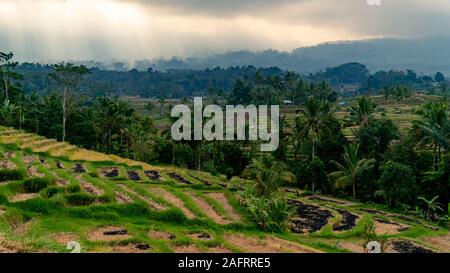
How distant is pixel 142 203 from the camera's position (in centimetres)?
1767

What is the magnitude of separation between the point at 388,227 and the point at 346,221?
8.79ft

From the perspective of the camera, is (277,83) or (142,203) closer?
(142,203)

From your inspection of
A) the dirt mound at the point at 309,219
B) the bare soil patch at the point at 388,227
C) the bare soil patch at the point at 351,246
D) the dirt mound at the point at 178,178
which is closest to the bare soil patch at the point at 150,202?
the dirt mound at the point at 309,219

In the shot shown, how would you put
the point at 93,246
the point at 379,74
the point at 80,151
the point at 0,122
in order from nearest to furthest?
the point at 93,246, the point at 80,151, the point at 0,122, the point at 379,74

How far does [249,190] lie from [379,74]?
17194 centimetres

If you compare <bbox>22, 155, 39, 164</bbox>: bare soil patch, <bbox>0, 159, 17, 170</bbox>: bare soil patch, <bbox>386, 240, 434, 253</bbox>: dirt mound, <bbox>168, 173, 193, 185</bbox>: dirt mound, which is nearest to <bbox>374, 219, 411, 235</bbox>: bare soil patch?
<bbox>386, 240, 434, 253</bbox>: dirt mound

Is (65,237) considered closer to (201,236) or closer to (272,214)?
(201,236)

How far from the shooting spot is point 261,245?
45.2 feet

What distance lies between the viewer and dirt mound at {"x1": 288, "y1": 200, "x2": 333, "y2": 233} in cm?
2159

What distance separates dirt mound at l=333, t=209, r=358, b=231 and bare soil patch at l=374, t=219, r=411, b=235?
131cm

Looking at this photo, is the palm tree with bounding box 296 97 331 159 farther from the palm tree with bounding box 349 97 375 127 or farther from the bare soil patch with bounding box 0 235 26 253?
the bare soil patch with bounding box 0 235 26 253

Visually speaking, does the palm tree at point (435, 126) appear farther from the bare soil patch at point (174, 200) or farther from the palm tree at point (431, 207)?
the bare soil patch at point (174, 200)
